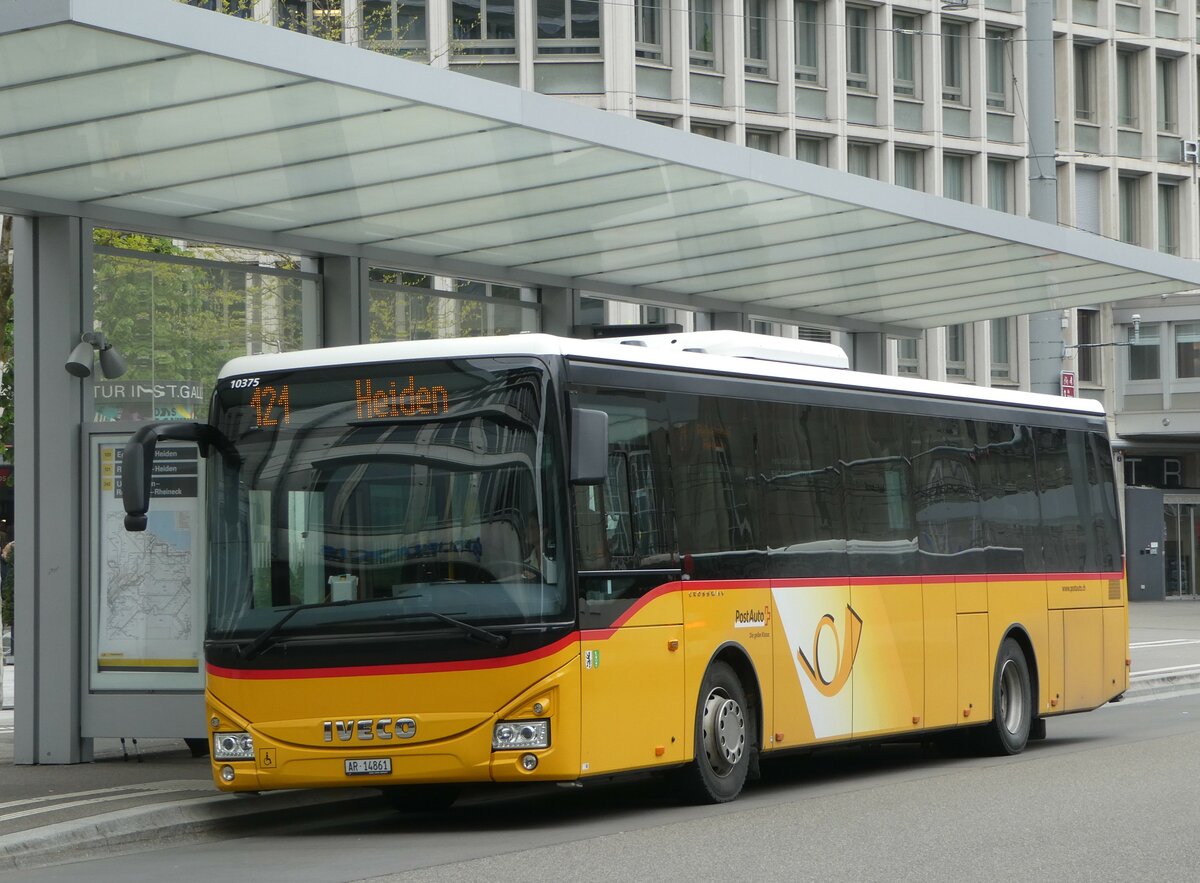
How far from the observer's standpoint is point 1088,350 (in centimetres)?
5400

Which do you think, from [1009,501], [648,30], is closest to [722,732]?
[1009,501]

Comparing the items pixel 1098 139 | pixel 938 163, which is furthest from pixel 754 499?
pixel 1098 139

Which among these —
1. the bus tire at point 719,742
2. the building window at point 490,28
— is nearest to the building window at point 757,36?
the building window at point 490,28

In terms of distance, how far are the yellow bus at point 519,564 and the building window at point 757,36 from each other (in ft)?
113

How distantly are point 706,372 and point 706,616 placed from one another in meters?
1.59

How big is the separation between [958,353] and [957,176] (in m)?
4.52

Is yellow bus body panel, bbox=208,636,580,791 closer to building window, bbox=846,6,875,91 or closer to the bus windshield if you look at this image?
the bus windshield

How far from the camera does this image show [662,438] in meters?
12.2

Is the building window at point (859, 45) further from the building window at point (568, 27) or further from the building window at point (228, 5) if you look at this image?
the building window at point (228, 5)

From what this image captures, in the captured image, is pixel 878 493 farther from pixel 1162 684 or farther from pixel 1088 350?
pixel 1088 350

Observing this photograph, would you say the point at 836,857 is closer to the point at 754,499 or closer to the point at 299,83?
the point at 754,499

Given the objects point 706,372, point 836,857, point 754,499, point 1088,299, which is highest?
point 1088,299

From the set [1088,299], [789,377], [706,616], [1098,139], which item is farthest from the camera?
[1098,139]

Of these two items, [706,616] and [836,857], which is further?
[706,616]
